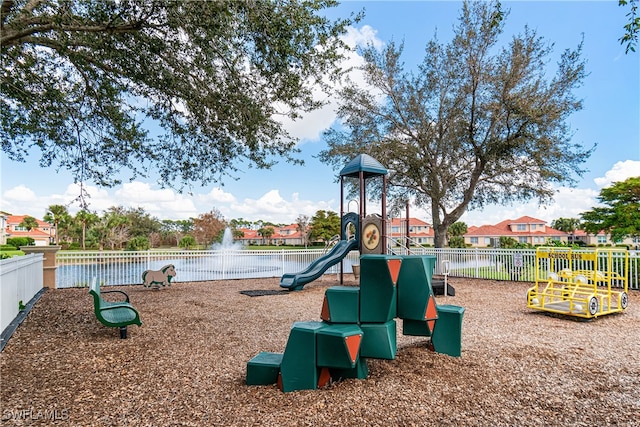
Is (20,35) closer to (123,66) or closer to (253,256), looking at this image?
(123,66)

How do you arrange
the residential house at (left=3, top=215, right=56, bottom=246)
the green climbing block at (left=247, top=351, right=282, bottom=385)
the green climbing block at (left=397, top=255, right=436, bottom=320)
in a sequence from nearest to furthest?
1. the green climbing block at (left=247, top=351, right=282, bottom=385)
2. the green climbing block at (left=397, top=255, right=436, bottom=320)
3. the residential house at (left=3, top=215, right=56, bottom=246)

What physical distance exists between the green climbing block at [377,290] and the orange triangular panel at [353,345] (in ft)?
0.89

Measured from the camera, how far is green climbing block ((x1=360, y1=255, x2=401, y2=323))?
3428 mm

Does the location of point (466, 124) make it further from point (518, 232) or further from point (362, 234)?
point (518, 232)

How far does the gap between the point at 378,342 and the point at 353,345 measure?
0.30 metres

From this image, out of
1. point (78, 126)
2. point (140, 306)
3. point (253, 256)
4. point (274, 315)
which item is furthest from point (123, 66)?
point (253, 256)

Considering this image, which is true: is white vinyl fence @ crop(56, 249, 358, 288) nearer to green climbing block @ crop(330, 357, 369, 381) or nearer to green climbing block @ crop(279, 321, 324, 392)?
green climbing block @ crop(279, 321, 324, 392)

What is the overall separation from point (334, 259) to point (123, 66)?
7.21 m

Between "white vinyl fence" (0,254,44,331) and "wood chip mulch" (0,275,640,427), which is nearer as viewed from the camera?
"wood chip mulch" (0,275,640,427)

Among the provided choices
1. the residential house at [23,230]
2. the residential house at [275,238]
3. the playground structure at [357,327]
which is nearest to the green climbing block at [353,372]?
the playground structure at [357,327]

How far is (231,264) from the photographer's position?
13.7m

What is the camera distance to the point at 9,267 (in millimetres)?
5531

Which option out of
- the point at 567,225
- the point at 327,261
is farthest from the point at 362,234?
the point at 567,225

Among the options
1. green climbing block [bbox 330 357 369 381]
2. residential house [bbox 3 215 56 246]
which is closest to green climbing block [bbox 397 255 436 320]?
green climbing block [bbox 330 357 369 381]
